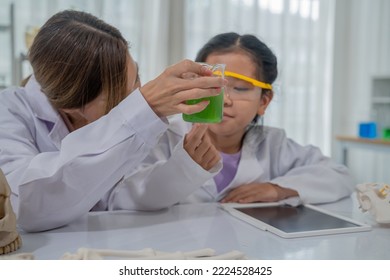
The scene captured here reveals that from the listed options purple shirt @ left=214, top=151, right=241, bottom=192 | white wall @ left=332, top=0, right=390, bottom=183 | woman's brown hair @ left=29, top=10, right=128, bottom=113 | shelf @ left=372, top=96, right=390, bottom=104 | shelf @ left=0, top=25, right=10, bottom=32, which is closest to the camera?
woman's brown hair @ left=29, top=10, right=128, bottom=113

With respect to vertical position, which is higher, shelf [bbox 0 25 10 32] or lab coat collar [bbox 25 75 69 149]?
shelf [bbox 0 25 10 32]

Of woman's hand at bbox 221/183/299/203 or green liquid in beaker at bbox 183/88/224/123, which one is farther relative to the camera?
woman's hand at bbox 221/183/299/203

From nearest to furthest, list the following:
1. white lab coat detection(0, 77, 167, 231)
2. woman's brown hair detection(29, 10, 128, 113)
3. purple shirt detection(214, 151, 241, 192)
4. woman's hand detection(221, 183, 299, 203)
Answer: white lab coat detection(0, 77, 167, 231), woman's brown hair detection(29, 10, 128, 113), woman's hand detection(221, 183, 299, 203), purple shirt detection(214, 151, 241, 192)

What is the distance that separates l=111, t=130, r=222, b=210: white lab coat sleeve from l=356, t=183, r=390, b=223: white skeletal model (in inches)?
13.2

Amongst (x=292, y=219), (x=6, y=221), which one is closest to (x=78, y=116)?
(x=6, y=221)

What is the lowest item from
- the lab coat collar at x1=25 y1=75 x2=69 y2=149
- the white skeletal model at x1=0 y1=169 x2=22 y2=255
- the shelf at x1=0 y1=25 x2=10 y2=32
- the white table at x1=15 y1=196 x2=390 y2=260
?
the white table at x1=15 y1=196 x2=390 y2=260

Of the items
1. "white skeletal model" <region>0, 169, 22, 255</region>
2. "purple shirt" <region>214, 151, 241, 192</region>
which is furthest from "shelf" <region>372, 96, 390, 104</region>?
"white skeletal model" <region>0, 169, 22, 255</region>

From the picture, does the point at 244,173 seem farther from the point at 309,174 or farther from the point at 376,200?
the point at 376,200

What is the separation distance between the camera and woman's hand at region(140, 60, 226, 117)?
28.5 inches

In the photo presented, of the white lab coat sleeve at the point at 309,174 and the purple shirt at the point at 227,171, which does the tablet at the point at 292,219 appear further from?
the purple shirt at the point at 227,171

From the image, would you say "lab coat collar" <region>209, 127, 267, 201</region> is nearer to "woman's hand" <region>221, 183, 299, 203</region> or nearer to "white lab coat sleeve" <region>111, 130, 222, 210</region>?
"woman's hand" <region>221, 183, 299, 203</region>

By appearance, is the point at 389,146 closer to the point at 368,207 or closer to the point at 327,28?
the point at 327,28

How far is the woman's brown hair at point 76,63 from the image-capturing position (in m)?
0.88
